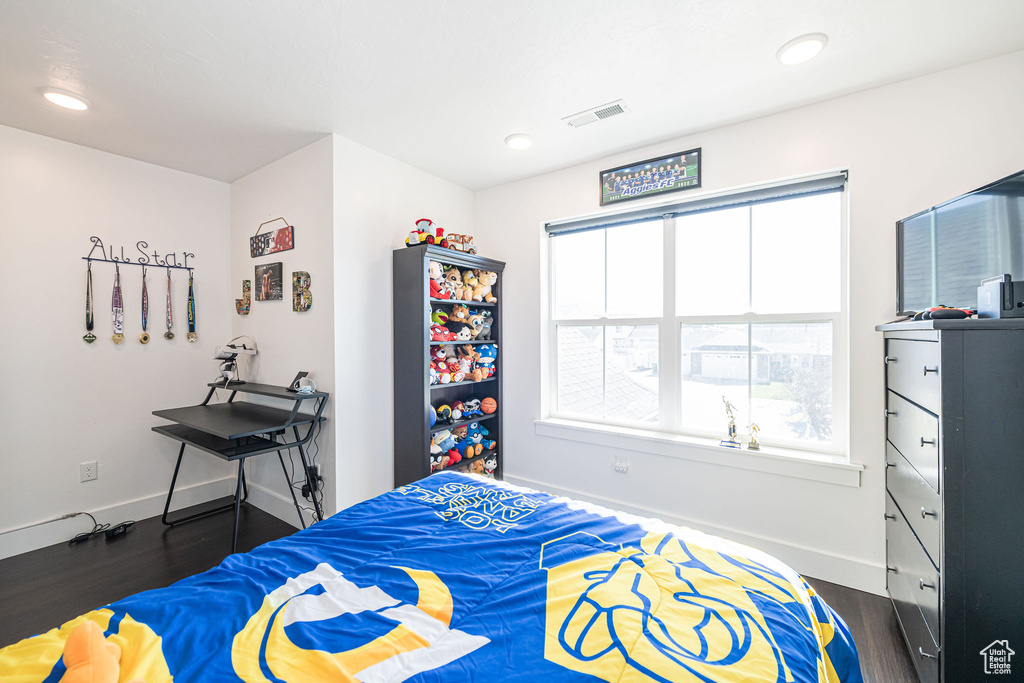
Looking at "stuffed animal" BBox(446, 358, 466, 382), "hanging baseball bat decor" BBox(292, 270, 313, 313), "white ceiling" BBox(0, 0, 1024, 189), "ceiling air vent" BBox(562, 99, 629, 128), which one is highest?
"ceiling air vent" BBox(562, 99, 629, 128)

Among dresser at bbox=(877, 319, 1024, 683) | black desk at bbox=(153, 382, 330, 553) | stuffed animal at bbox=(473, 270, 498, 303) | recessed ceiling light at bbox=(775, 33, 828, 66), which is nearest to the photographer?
dresser at bbox=(877, 319, 1024, 683)

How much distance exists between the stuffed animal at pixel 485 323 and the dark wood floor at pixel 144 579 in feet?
6.15

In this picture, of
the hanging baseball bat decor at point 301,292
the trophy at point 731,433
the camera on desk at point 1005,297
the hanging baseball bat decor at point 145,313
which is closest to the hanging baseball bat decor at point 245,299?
the hanging baseball bat decor at point 145,313

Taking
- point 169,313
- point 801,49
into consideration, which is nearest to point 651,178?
point 801,49

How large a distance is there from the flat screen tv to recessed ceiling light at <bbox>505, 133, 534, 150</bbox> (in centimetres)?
201

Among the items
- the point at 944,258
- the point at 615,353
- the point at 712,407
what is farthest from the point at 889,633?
the point at 615,353

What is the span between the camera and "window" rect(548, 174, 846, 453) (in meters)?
2.31

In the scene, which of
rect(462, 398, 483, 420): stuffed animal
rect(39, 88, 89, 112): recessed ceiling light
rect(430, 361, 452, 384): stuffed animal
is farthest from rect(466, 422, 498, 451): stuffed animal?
rect(39, 88, 89, 112): recessed ceiling light

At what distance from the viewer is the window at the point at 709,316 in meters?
2.31

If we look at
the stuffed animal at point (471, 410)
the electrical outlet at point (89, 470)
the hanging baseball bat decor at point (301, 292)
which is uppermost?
the hanging baseball bat decor at point (301, 292)

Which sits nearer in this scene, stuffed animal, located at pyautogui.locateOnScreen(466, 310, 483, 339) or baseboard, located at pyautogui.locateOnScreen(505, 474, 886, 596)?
baseboard, located at pyautogui.locateOnScreen(505, 474, 886, 596)

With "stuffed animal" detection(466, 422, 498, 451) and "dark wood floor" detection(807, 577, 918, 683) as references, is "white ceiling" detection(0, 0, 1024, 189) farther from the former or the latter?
"dark wood floor" detection(807, 577, 918, 683)

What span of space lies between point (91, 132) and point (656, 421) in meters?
3.99

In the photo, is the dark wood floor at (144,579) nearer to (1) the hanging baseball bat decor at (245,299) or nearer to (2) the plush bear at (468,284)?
(1) the hanging baseball bat decor at (245,299)
